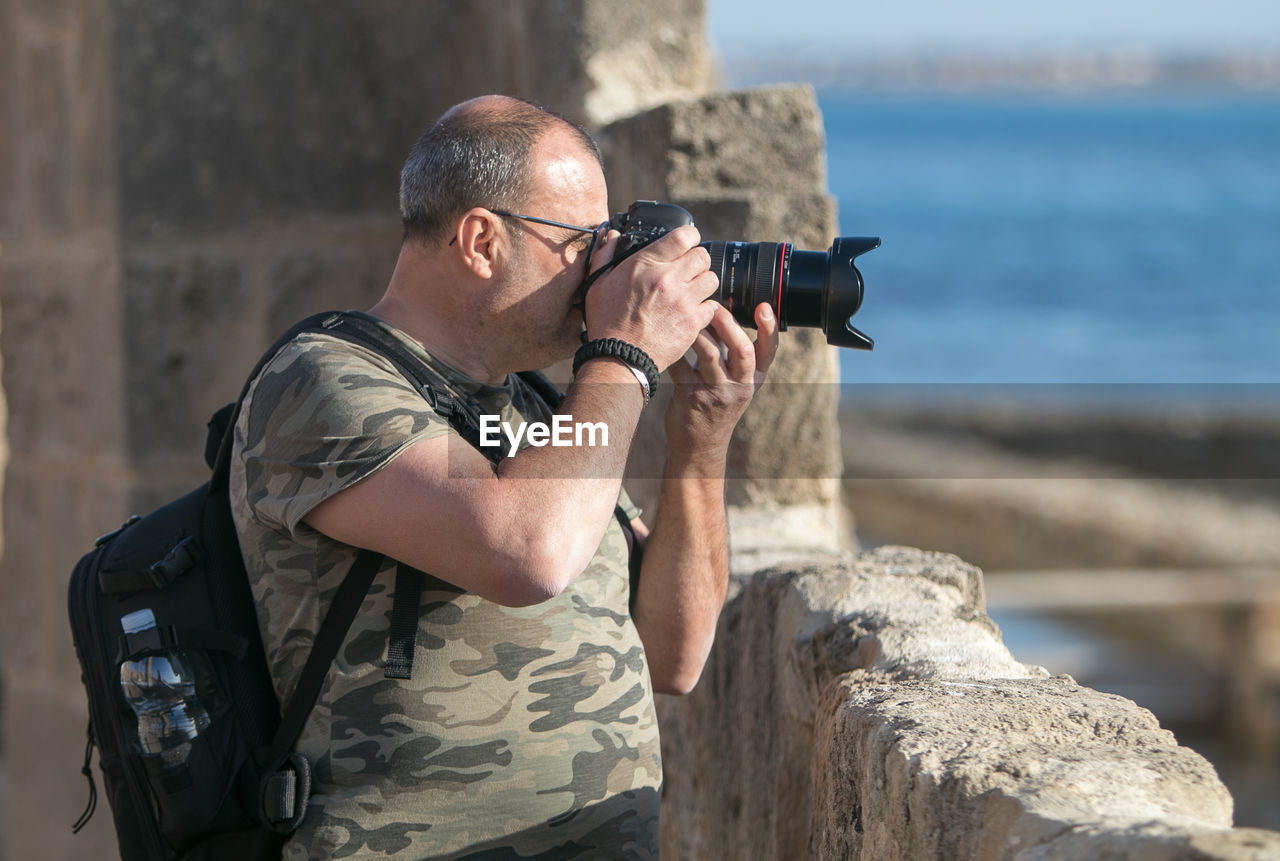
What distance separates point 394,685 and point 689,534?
54cm

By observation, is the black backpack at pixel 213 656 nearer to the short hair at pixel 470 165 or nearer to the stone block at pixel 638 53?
Answer: the short hair at pixel 470 165

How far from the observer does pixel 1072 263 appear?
38.8m

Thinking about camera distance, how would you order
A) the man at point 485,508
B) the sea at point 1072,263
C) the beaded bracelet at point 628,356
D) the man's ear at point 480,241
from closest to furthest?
the man at point 485,508
the beaded bracelet at point 628,356
the man's ear at point 480,241
the sea at point 1072,263

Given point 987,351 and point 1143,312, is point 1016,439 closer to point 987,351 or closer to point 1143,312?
point 987,351

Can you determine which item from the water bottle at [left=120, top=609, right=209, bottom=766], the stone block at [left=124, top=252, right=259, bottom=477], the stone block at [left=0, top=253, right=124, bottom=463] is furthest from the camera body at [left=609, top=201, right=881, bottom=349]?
the stone block at [left=0, top=253, right=124, bottom=463]

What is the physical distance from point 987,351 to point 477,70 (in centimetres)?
2486

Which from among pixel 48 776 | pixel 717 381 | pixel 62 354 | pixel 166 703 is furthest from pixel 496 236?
pixel 48 776

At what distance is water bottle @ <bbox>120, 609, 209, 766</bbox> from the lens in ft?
5.26

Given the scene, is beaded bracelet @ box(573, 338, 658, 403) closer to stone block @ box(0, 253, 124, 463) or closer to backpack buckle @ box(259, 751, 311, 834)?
backpack buckle @ box(259, 751, 311, 834)

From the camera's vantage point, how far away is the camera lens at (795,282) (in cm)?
185

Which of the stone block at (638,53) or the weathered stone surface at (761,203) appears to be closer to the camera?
the weathered stone surface at (761,203)

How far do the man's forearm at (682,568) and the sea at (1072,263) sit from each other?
0.45 m

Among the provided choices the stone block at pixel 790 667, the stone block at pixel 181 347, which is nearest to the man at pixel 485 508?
the stone block at pixel 790 667

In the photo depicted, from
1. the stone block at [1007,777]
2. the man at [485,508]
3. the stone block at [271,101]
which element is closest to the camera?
the stone block at [1007,777]
